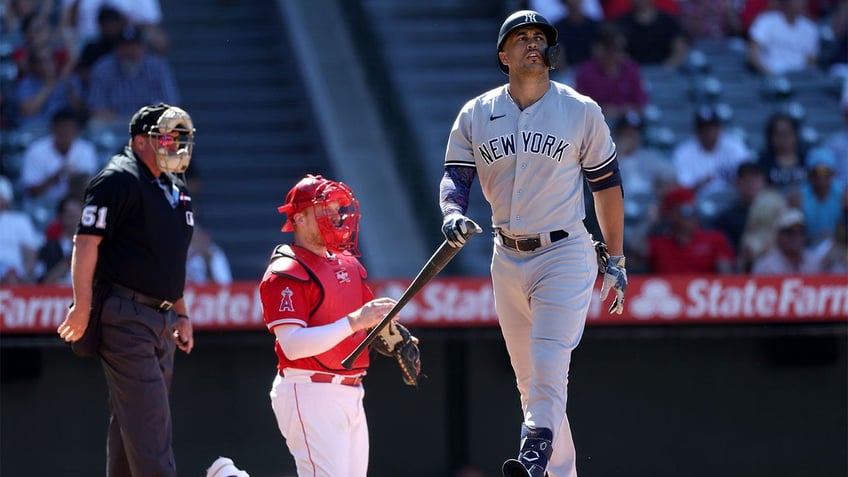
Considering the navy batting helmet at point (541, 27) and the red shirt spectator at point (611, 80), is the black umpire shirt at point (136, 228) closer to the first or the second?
the navy batting helmet at point (541, 27)

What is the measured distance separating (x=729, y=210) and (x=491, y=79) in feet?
8.23

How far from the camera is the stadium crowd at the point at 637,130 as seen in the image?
830cm

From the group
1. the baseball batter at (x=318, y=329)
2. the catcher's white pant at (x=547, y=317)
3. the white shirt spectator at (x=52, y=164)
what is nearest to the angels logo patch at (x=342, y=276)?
the baseball batter at (x=318, y=329)

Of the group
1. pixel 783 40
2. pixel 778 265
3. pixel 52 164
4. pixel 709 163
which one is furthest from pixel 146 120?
pixel 783 40

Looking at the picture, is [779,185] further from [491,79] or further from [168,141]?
[168,141]

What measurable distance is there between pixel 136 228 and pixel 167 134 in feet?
1.25

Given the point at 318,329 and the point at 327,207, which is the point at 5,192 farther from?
the point at 318,329

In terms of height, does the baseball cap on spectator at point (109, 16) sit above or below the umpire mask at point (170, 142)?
above

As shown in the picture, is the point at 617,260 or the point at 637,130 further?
the point at 637,130

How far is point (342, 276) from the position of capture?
4.52 m

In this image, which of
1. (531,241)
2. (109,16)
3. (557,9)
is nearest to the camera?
(531,241)

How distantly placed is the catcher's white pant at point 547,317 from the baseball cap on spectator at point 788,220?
402 centimetres

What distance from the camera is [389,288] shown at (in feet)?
23.4

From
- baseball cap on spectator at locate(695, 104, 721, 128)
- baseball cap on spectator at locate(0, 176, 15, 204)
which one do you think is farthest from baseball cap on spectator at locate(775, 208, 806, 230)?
baseball cap on spectator at locate(0, 176, 15, 204)
